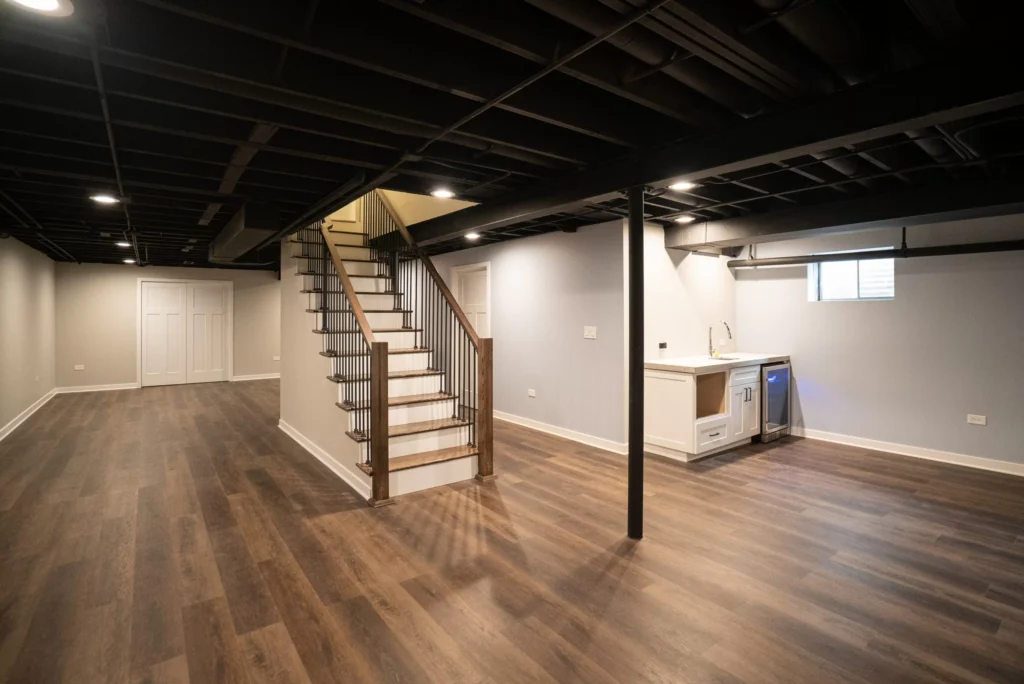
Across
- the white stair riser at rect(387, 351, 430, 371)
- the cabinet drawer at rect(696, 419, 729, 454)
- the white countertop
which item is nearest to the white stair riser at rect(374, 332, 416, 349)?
the white stair riser at rect(387, 351, 430, 371)

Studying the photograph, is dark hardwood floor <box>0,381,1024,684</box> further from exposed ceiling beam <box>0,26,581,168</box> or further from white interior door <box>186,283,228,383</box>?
white interior door <box>186,283,228,383</box>

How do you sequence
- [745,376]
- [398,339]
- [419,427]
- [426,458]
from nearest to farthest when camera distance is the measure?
[426,458], [419,427], [398,339], [745,376]

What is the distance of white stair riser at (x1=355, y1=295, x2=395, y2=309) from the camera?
5.20m

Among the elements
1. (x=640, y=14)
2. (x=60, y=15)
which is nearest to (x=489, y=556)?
(x=640, y=14)

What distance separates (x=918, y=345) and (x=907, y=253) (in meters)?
0.90

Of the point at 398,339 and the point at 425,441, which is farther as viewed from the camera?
the point at 398,339

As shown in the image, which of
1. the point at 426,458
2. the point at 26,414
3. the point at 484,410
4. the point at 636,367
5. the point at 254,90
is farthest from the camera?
the point at 26,414

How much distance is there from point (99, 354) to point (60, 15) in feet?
31.6

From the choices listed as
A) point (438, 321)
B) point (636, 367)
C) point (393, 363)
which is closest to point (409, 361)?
point (393, 363)

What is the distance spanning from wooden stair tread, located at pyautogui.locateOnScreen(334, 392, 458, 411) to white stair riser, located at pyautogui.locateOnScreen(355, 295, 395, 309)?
3.97 feet

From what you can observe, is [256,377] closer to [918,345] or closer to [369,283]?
[369,283]

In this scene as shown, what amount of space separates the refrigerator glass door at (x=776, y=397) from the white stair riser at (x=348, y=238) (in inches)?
191

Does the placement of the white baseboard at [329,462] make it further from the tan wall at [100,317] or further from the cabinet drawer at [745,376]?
the tan wall at [100,317]

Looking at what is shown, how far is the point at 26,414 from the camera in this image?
6691 millimetres
